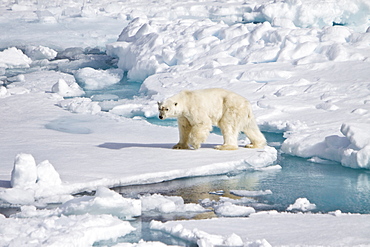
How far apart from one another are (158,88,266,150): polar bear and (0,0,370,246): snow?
10.0 inches

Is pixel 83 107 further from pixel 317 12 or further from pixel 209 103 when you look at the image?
pixel 317 12

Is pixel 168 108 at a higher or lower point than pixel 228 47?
lower

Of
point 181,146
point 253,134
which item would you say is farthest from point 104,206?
point 253,134

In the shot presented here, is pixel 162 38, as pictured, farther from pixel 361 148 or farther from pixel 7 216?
pixel 7 216

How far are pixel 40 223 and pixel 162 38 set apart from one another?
11.2 metres

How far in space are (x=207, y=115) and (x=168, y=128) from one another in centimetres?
221

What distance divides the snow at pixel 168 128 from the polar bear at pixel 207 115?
255 mm

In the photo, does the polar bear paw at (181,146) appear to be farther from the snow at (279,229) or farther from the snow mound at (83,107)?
the snow mound at (83,107)

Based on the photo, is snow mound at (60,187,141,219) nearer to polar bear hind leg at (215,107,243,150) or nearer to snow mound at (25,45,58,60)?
polar bear hind leg at (215,107,243,150)

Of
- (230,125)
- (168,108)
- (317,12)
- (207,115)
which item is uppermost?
(317,12)

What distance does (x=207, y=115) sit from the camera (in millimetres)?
7234

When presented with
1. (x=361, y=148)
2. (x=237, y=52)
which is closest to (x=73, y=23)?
(x=237, y=52)

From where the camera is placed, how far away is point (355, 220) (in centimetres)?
470

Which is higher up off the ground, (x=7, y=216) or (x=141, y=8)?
(x=141, y=8)
